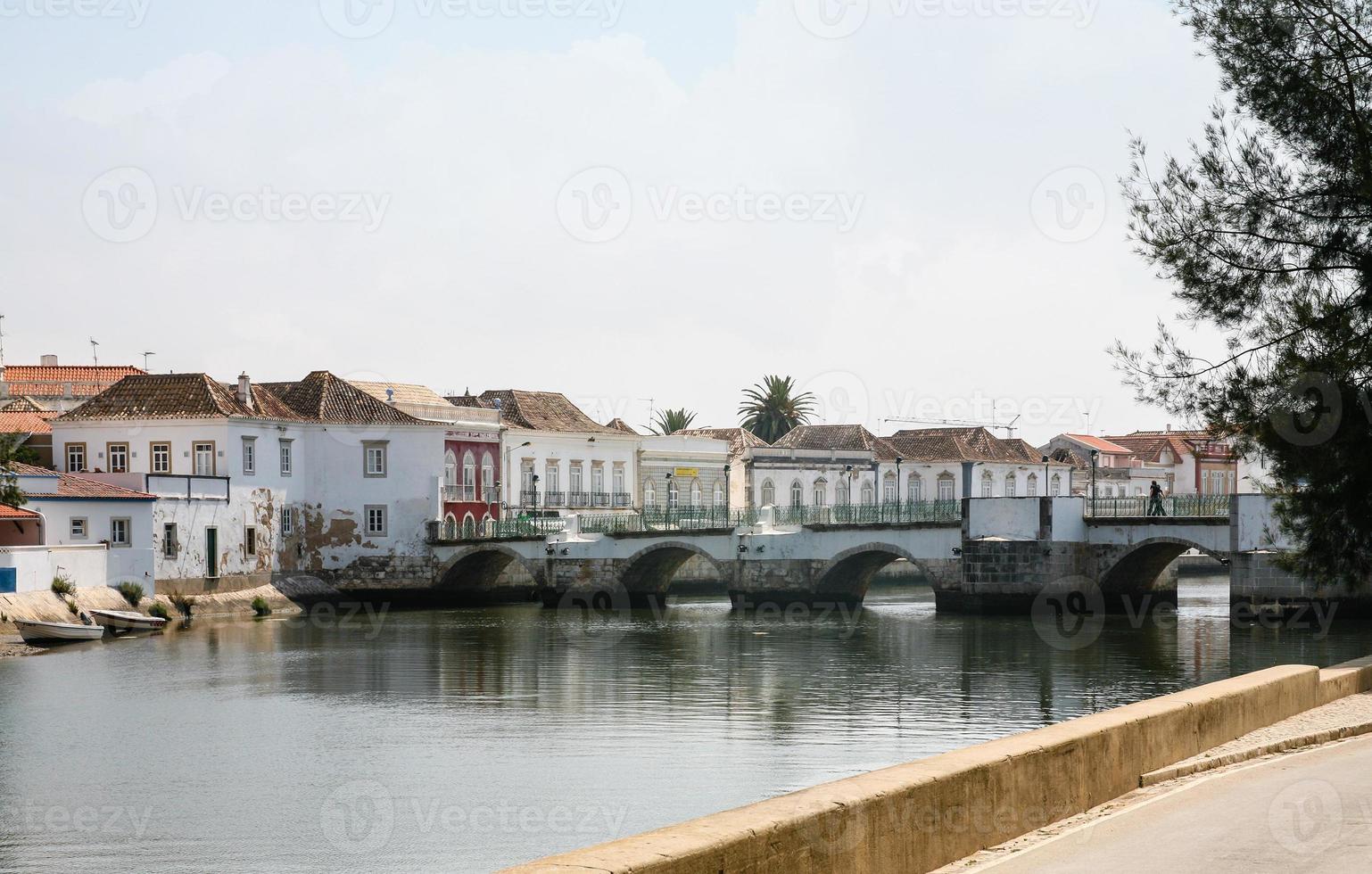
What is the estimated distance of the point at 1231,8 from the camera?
15.8 meters

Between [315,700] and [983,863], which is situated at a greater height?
[983,863]

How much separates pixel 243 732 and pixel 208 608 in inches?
944

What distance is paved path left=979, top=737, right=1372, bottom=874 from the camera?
23.6ft

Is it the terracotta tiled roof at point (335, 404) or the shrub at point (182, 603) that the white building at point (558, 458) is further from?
the shrub at point (182, 603)

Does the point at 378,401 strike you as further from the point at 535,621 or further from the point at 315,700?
the point at 315,700

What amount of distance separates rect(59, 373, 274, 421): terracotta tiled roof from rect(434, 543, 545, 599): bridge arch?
7865mm

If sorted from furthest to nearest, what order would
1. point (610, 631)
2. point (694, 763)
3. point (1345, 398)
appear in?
point (610, 631) → point (694, 763) → point (1345, 398)

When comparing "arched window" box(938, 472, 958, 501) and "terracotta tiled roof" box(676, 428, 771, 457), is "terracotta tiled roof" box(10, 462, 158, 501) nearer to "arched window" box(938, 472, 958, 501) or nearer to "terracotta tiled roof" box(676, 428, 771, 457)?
"terracotta tiled roof" box(676, 428, 771, 457)

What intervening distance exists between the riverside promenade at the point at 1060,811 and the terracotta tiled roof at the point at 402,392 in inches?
1978

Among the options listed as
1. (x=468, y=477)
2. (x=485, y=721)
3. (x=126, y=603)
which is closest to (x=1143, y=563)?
(x=468, y=477)

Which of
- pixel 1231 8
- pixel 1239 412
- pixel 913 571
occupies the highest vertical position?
pixel 1231 8

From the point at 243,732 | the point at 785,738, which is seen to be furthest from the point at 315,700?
the point at 785,738

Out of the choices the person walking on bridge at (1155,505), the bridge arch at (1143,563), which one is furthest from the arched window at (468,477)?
the person walking on bridge at (1155,505)

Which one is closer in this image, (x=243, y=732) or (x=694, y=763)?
(x=694, y=763)
